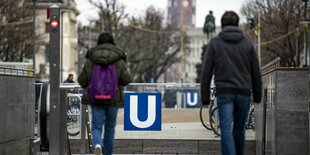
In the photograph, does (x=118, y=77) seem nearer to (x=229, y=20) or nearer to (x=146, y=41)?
(x=229, y=20)

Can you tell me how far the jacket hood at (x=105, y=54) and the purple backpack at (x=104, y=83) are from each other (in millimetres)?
77

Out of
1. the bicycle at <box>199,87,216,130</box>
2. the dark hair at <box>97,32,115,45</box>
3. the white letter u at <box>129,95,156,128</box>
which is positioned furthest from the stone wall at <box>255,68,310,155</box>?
the bicycle at <box>199,87,216,130</box>

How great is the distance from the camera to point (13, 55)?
5969 cm

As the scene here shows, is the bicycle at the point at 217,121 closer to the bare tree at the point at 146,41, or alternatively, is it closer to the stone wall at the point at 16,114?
the stone wall at the point at 16,114

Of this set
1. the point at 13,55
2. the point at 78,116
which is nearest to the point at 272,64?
the point at 78,116

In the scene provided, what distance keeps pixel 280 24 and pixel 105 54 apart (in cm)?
5705

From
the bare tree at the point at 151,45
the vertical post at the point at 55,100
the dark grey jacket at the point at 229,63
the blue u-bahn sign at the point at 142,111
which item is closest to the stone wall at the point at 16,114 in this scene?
the vertical post at the point at 55,100

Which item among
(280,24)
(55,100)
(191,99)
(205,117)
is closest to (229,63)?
(55,100)

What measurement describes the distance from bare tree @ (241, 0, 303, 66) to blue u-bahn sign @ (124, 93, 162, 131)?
44.4 metres

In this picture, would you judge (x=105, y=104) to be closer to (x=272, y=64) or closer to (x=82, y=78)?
(x=82, y=78)

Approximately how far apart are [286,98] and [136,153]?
5.27 meters

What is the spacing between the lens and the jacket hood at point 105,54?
993cm

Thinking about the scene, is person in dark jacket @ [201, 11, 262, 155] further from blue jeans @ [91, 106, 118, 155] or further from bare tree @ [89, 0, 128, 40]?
bare tree @ [89, 0, 128, 40]

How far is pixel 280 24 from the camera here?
6588 cm
